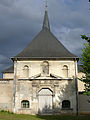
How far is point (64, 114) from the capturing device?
17844 millimetres

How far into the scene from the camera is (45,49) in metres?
20.0

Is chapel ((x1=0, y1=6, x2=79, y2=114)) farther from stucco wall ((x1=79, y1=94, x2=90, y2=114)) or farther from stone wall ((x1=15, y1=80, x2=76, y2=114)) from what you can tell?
stucco wall ((x1=79, y1=94, x2=90, y2=114))

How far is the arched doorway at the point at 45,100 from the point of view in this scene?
1820cm

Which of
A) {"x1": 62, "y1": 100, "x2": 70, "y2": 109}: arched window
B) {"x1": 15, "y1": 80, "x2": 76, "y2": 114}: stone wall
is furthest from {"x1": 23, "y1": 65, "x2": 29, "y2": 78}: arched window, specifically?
{"x1": 62, "y1": 100, "x2": 70, "y2": 109}: arched window

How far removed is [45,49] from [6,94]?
243 inches

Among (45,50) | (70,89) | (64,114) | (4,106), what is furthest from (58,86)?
A: (4,106)

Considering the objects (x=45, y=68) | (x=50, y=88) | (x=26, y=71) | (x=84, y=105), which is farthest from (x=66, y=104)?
(x=26, y=71)

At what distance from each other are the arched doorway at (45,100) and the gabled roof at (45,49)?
3.51m

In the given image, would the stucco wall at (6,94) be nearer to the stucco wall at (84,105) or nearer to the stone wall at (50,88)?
the stone wall at (50,88)

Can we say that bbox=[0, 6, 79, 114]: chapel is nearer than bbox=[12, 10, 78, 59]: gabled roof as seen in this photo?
Yes

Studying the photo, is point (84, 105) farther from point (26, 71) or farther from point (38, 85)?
point (26, 71)

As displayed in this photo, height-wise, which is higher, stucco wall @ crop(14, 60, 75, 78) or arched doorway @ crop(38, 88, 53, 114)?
stucco wall @ crop(14, 60, 75, 78)

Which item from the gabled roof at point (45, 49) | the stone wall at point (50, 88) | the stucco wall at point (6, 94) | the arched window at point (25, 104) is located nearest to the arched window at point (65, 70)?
the stone wall at point (50, 88)

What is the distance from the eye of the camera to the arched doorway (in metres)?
18.2
